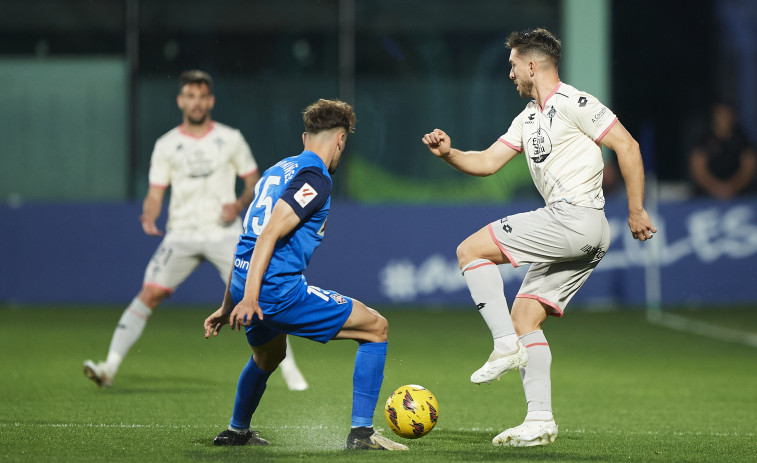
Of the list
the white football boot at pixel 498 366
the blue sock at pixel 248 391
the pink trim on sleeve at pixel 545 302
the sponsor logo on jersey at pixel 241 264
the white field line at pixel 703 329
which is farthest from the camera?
the white field line at pixel 703 329

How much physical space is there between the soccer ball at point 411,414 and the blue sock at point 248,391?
69 cm

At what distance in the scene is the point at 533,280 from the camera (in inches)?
267

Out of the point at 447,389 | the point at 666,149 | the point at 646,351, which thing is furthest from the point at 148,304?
the point at 666,149

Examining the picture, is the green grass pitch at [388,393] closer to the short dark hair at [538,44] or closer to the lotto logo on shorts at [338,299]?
the lotto logo on shorts at [338,299]

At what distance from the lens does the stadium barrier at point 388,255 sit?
15.7 m

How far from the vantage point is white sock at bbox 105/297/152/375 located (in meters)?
9.12

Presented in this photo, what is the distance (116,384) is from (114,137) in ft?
30.5

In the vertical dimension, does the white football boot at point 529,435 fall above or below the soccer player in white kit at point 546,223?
below

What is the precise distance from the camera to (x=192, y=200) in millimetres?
9438

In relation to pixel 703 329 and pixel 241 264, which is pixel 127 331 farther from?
pixel 703 329

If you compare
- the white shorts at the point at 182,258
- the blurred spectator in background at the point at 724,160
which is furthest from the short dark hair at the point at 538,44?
the blurred spectator in background at the point at 724,160

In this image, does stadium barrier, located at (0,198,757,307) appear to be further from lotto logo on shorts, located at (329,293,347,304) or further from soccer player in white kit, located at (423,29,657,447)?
lotto logo on shorts, located at (329,293,347,304)

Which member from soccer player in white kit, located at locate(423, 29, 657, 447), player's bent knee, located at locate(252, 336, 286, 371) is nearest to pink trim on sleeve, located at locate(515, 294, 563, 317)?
soccer player in white kit, located at locate(423, 29, 657, 447)

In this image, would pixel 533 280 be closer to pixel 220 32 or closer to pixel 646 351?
pixel 646 351
